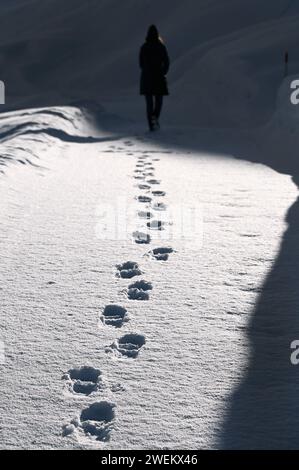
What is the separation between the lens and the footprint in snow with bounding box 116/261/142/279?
4038mm

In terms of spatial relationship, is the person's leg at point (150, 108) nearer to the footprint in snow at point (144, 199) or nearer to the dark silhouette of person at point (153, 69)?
the dark silhouette of person at point (153, 69)

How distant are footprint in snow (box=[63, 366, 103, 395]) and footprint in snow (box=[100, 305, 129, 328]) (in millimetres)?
470

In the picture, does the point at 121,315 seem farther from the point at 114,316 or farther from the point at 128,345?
the point at 128,345

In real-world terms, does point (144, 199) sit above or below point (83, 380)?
above

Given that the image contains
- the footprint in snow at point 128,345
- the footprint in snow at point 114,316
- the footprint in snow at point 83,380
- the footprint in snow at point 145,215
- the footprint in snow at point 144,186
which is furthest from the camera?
the footprint in snow at point 144,186

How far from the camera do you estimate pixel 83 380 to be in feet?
9.21

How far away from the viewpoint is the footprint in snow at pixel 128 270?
4038 mm

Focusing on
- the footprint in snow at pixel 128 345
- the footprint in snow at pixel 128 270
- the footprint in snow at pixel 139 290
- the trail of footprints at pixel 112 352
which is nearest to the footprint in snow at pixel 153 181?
the trail of footprints at pixel 112 352

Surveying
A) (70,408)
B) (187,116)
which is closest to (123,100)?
(187,116)

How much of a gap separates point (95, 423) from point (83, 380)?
33 cm

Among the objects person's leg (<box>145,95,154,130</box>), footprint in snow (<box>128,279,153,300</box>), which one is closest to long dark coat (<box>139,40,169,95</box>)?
person's leg (<box>145,95,154,130</box>)

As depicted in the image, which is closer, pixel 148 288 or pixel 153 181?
pixel 148 288

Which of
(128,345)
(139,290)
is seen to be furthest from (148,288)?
(128,345)

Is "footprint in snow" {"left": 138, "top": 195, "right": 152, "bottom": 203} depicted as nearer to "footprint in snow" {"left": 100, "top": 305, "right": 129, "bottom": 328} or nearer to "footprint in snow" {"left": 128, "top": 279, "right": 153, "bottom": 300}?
"footprint in snow" {"left": 128, "top": 279, "right": 153, "bottom": 300}
